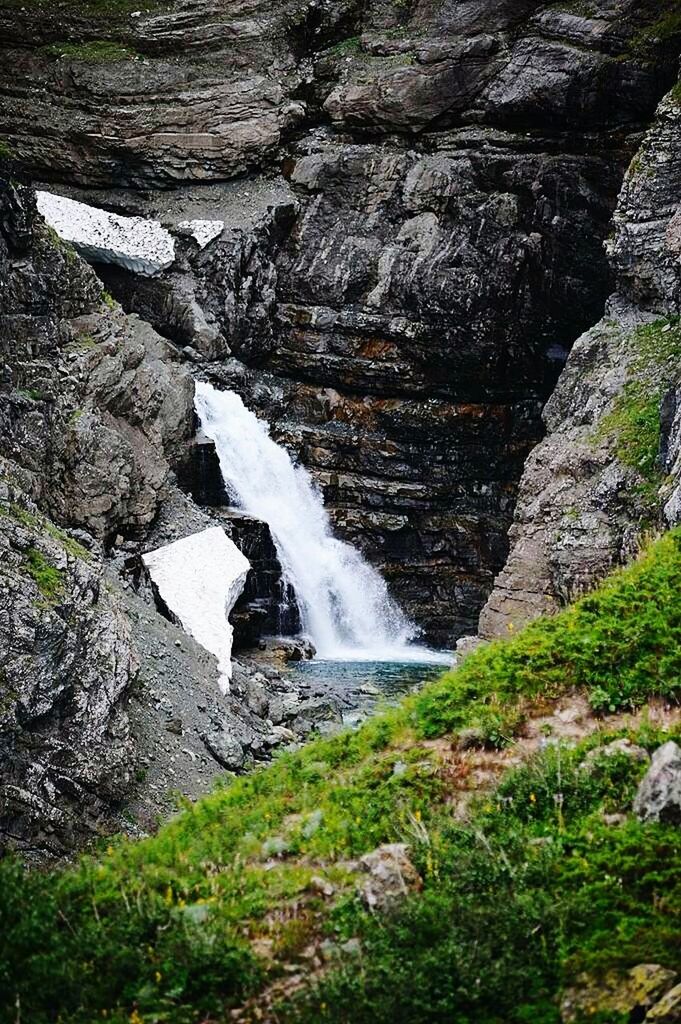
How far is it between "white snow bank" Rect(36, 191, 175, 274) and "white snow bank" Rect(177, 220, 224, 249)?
2.36ft

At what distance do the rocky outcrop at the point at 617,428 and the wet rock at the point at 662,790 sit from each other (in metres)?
9.76

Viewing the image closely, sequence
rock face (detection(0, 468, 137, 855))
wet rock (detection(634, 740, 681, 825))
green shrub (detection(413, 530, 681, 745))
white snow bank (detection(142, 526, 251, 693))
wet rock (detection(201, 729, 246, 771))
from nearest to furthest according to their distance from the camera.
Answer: wet rock (detection(634, 740, 681, 825))
green shrub (detection(413, 530, 681, 745))
rock face (detection(0, 468, 137, 855))
wet rock (detection(201, 729, 246, 771))
white snow bank (detection(142, 526, 251, 693))

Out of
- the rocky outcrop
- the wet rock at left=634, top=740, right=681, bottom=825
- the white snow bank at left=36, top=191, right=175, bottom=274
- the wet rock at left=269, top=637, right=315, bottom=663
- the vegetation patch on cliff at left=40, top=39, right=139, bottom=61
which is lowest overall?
the wet rock at left=269, top=637, right=315, bottom=663

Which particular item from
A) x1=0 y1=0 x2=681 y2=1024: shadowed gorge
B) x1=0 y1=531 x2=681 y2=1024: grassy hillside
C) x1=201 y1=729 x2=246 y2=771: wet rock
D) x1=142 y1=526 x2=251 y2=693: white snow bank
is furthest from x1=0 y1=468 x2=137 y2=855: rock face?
x1=0 y1=531 x2=681 y2=1024: grassy hillside

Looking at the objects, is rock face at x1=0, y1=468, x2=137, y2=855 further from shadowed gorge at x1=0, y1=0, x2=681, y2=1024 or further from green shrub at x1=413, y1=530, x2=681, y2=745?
green shrub at x1=413, y1=530, x2=681, y2=745

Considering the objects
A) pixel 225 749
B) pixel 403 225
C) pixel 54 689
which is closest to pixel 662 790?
pixel 54 689

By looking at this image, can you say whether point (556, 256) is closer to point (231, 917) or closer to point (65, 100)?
point (65, 100)

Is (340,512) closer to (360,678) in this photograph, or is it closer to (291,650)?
(291,650)

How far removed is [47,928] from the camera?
23.9ft

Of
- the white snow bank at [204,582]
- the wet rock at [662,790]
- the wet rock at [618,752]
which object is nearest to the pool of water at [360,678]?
the white snow bank at [204,582]

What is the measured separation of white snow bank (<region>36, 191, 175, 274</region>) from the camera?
35.9 metres

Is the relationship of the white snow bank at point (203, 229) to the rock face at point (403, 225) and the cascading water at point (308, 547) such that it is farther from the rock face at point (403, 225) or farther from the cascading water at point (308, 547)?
the cascading water at point (308, 547)

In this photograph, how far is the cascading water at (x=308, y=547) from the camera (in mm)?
31469

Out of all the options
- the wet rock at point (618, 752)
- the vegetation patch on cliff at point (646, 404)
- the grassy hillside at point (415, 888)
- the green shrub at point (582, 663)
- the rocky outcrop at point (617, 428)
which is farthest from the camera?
the vegetation patch on cliff at point (646, 404)
